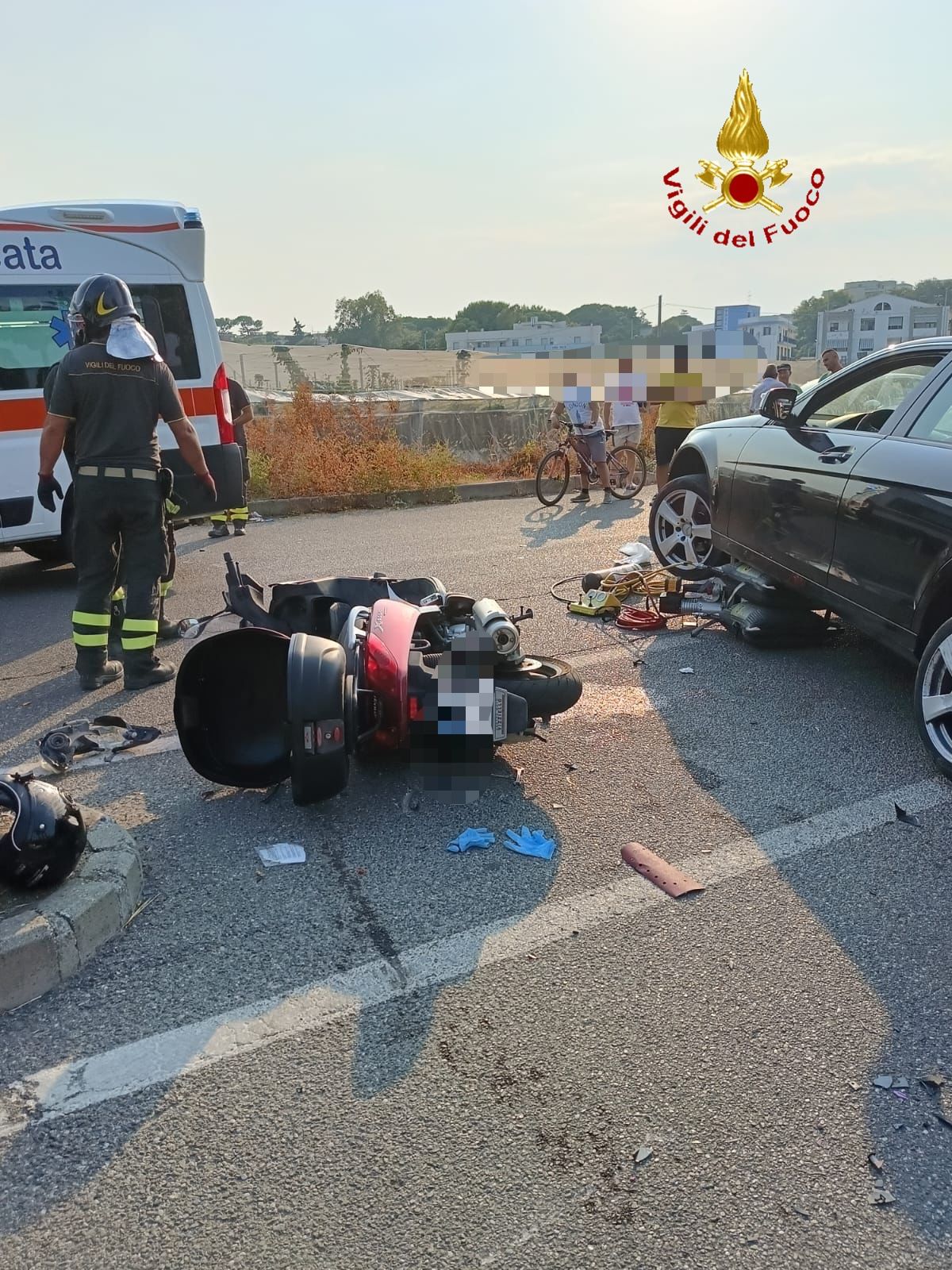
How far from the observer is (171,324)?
783 centimetres

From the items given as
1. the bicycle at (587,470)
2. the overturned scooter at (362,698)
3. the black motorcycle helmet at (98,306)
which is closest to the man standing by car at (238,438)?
the bicycle at (587,470)

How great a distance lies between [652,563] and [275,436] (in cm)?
754

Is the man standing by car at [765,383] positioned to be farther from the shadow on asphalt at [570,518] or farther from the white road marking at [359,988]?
the white road marking at [359,988]

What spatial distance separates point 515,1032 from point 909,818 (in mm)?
1999

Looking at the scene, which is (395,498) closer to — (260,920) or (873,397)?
(873,397)

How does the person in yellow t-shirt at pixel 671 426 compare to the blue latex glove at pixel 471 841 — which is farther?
the person in yellow t-shirt at pixel 671 426

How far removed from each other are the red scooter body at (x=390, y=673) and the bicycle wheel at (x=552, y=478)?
27.5 feet

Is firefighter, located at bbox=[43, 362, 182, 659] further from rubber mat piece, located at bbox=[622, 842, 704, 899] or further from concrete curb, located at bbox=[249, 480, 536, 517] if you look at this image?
concrete curb, located at bbox=[249, 480, 536, 517]

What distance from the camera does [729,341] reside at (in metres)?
10.5

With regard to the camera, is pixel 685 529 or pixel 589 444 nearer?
pixel 685 529

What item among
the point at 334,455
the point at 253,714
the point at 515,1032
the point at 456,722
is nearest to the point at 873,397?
the point at 456,722

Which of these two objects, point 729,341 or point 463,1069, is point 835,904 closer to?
point 463,1069

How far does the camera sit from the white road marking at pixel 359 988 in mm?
2342

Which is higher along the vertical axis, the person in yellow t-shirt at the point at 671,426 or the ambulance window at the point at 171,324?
the ambulance window at the point at 171,324
